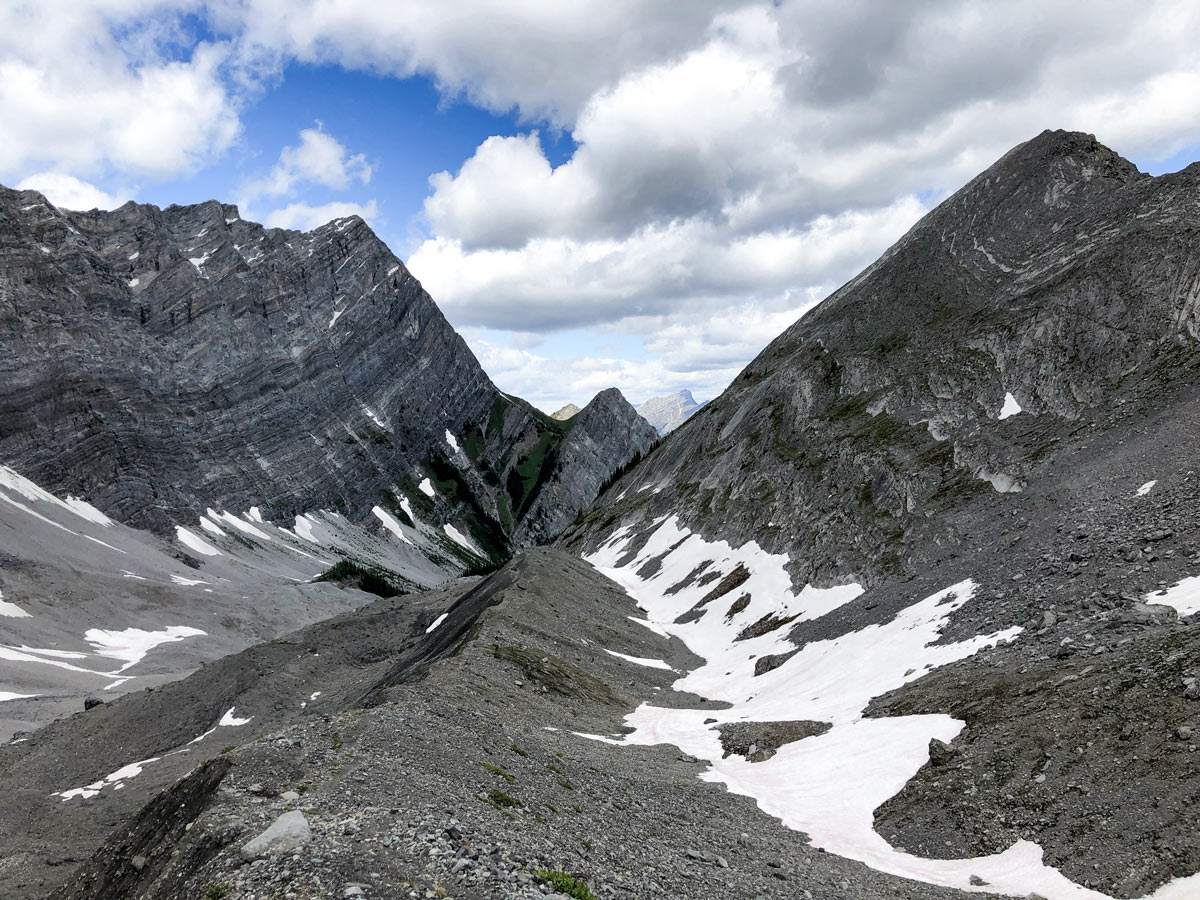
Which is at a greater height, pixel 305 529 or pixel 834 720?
pixel 305 529

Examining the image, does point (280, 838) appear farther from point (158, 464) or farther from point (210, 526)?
point (158, 464)

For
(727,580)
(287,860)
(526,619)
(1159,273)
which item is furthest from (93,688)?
(1159,273)

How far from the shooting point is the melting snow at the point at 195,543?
13525 cm

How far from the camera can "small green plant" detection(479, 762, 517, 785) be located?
19953 millimetres

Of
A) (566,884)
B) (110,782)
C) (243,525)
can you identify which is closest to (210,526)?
(243,525)

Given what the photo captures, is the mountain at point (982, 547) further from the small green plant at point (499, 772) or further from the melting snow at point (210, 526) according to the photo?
the melting snow at point (210, 526)

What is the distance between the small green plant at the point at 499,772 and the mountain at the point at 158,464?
5689 cm

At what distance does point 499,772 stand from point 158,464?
155 m

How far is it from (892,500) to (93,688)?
8162cm

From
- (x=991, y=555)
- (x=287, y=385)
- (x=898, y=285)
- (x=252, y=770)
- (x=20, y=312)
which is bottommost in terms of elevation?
(x=991, y=555)

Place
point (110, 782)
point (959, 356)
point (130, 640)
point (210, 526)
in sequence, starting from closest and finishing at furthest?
point (110, 782) → point (959, 356) → point (130, 640) → point (210, 526)

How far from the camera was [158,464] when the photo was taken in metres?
145

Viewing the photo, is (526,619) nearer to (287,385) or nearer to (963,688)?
(963,688)

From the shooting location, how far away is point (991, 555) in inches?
1567
